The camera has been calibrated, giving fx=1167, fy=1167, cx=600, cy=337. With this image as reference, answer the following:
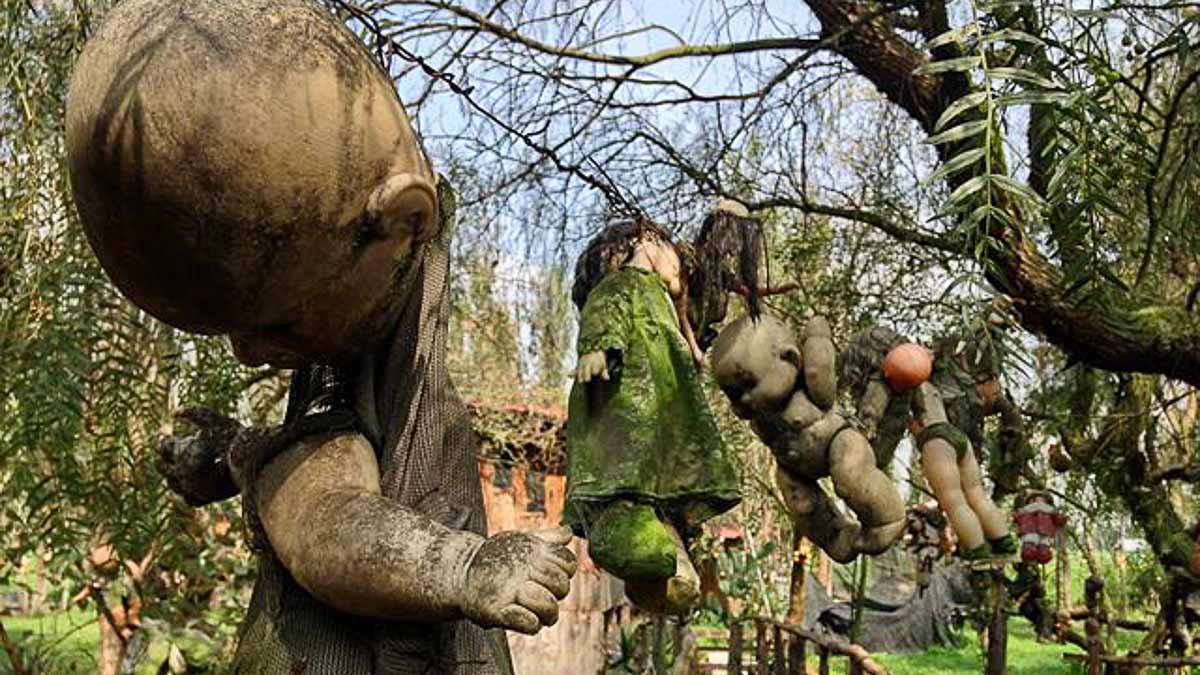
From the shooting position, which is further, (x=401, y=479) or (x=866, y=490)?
(x=866, y=490)

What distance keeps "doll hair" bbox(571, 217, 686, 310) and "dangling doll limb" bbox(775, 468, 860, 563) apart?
0.43 metres

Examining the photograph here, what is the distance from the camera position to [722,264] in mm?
1475

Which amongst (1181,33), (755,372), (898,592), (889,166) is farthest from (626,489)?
(898,592)

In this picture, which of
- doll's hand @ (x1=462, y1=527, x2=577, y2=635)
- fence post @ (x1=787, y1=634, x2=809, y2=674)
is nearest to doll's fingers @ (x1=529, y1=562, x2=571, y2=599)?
doll's hand @ (x1=462, y1=527, x2=577, y2=635)

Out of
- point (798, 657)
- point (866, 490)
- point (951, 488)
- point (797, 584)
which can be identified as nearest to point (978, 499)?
point (951, 488)

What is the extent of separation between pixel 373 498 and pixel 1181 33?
34.2 inches

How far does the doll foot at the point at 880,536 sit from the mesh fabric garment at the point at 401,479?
78 cm

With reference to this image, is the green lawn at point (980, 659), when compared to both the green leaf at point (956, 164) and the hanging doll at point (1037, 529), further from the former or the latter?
the green leaf at point (956, 164)

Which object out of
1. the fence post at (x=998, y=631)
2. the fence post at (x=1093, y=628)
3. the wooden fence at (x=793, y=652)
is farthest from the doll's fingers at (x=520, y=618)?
the fence post at (x=1093, y=628)

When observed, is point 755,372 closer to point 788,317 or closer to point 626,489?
point 626,489

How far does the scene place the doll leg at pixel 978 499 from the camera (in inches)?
78.9

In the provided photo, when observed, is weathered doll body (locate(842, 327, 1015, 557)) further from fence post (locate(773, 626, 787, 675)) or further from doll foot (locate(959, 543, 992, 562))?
fence post (locate(773, 626, 787, 675))

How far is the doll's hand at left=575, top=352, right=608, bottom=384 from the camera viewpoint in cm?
140

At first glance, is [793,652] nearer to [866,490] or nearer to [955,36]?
[866,490]
